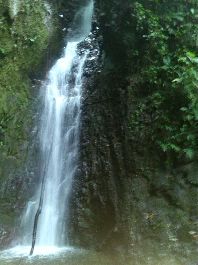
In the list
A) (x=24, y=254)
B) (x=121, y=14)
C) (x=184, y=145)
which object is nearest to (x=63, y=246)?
(x=24, y=254)

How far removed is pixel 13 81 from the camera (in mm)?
8195

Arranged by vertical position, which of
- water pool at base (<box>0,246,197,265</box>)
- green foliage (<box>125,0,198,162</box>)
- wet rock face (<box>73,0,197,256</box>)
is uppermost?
green foliage (<box>125,0,198,162</box>)

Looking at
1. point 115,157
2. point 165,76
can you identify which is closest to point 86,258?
point 115,157

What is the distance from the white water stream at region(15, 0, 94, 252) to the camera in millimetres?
6785

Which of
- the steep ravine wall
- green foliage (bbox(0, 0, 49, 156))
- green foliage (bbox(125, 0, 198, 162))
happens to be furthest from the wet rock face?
green foliage (bbox(0, 0, 49, 156))

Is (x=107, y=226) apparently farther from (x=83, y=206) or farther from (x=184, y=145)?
(x=184, y=145)

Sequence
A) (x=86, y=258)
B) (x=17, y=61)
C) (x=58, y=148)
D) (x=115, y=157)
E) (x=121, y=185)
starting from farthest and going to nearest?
(x=17, y=61), (x=58, y=148), (x=115, y=157), (x=121, y=185), (x=86, y=258)

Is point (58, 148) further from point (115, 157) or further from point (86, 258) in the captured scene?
point (86, 258)

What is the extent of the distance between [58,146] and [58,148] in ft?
0.14

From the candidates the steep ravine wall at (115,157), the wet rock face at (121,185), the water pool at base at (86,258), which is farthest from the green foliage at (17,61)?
the water pool at base at (86,258)

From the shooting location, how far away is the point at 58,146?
24.9ft

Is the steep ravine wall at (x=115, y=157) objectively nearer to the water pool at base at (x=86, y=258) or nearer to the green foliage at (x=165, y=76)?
the green foliage at (x=165, y=76)

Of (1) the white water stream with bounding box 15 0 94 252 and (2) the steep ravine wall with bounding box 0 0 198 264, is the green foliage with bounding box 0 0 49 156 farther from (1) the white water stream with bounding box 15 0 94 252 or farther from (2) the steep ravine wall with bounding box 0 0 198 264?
(1) the white water stream with bounding box 15 0 94 252

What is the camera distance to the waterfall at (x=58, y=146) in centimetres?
680
